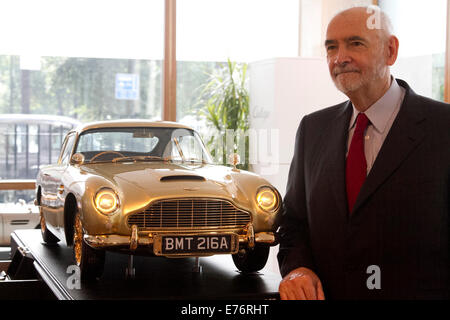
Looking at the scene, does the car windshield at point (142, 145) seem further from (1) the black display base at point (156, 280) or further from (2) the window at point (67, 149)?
(1) the black display base at point (156, 280)

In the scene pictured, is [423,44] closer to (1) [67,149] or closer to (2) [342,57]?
(1) [67,149]

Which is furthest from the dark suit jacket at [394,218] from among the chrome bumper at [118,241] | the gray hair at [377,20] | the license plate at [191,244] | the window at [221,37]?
the window at [221,37]

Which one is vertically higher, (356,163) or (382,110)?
(382,110)

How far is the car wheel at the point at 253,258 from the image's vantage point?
9.27 ft

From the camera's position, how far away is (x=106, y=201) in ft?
8.75

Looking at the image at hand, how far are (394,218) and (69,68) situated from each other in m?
6.07

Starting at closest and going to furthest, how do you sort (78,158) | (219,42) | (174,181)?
(174,181) < (78,158) < (219,42)

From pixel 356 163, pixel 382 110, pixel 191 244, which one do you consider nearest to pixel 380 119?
pixel 382 110

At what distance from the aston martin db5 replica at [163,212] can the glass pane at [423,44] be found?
4.45 metres

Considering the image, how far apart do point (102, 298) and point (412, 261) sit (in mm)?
1095

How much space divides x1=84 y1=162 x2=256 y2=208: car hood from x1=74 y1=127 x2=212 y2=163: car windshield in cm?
32

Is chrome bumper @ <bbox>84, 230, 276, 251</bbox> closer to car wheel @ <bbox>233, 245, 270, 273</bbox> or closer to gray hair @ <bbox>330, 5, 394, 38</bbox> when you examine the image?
car wheel @ <bbox>233, 245, 270, 273</bbox>

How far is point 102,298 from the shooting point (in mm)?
2229

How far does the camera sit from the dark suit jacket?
5.36ft
